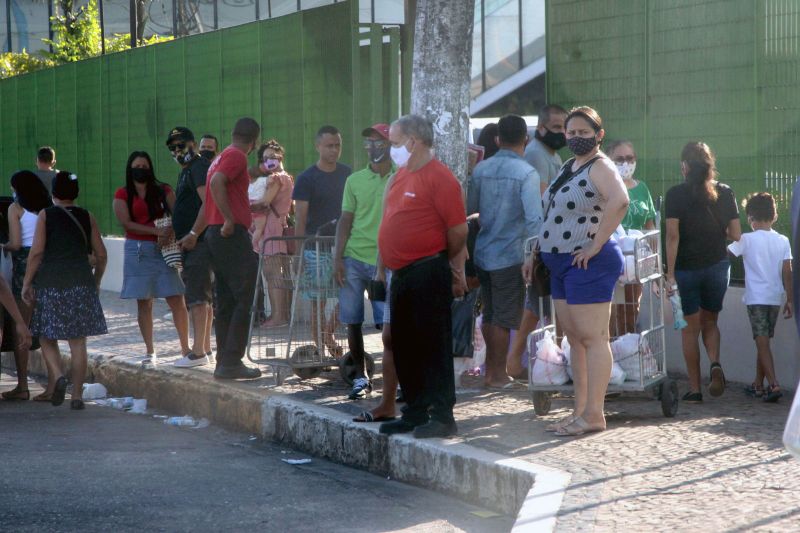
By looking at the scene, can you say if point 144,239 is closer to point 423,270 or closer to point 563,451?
point 423,270

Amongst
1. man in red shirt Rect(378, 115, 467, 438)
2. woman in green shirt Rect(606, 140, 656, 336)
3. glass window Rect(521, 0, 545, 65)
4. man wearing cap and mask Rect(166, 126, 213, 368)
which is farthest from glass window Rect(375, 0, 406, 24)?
man in red shirt Rect(378, 115, 467, 438)

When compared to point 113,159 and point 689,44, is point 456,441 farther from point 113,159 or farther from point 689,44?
point 113,159

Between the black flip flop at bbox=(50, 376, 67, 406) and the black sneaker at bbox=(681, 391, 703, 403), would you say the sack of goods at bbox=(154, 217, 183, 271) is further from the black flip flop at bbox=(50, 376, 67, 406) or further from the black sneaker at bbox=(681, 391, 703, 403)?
the black sneaker at bbox=(681, 391, 703, 403)

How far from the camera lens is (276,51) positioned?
15266mm

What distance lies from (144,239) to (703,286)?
454 centimetres

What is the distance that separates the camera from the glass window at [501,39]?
36438 millimetres

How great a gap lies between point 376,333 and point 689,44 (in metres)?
4.23

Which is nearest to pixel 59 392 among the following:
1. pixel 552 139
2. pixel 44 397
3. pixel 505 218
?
pixel 44 397

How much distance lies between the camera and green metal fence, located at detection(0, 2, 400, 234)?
13.7 metres

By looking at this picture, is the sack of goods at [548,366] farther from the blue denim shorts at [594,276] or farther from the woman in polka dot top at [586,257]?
the blue denim shorts at [594,276]

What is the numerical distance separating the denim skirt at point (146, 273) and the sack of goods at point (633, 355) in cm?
427

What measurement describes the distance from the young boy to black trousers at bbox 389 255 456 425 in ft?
8.21

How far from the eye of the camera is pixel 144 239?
36.1ft

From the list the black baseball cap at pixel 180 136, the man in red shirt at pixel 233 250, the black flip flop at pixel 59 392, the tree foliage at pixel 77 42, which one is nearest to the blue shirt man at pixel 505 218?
the man in red shirt at pixel 233 250
